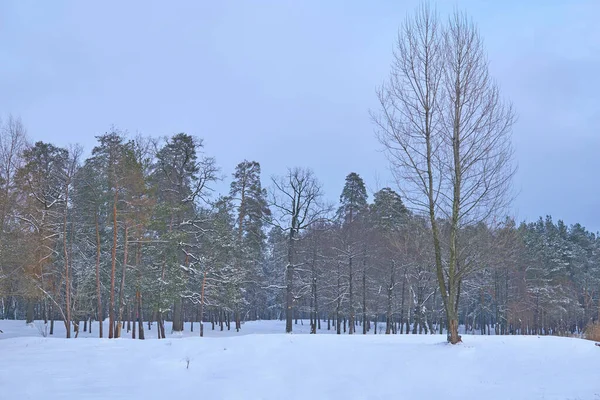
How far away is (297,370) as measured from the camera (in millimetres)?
11031

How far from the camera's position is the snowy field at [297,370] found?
30.5 ft

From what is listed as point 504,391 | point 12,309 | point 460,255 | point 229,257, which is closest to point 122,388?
point 504,391

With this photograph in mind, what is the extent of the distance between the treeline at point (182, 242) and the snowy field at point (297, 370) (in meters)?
3.64

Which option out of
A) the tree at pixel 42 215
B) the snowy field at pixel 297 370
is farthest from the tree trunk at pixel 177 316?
the snowy field at pixel 297 370

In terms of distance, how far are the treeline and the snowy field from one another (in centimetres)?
364

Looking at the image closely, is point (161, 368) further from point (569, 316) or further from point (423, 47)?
point (569, 316)

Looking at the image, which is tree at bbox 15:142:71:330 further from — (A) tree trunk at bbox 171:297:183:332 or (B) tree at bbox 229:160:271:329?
(B) tree at bbox 229:160:271:329

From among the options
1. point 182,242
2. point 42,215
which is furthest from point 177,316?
point 42,215

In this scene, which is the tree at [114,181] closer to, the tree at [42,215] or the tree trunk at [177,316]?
the tree at [42,215]

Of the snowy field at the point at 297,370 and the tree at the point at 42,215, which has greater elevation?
the tree at the point at 42,215

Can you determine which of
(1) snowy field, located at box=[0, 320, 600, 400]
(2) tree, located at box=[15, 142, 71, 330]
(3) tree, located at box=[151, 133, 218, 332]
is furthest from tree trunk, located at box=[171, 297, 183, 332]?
(1) snowy field, located at box=[0, 320, 600, 400]

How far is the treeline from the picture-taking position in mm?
25234

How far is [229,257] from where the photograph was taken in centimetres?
4059

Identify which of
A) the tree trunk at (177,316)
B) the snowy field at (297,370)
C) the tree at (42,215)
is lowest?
the tree trunk at (177,316)
